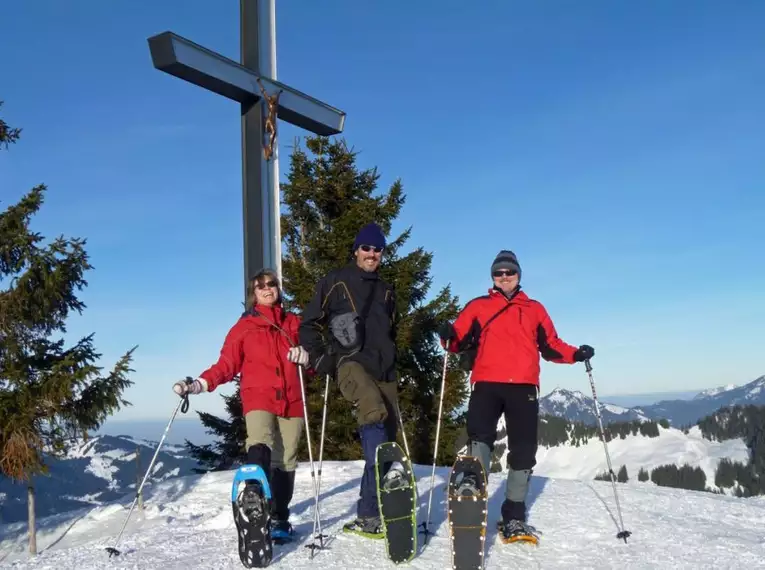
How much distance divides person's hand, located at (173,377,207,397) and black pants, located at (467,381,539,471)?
2.05 m

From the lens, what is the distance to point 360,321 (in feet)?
16.3

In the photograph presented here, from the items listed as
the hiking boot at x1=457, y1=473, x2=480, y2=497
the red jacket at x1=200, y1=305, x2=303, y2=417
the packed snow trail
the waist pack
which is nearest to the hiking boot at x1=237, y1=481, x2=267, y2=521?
the packed snow trail

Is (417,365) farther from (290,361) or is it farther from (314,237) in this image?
(290,361)

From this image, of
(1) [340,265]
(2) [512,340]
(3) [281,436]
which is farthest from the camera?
(1) [340,265]

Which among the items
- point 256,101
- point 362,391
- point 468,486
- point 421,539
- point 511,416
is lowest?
point 421,539

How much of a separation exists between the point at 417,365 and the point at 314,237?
3.75 meters

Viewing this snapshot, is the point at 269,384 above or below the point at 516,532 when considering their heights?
above

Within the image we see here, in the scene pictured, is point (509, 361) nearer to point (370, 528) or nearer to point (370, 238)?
point (370, 238)

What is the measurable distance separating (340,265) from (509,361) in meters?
9.56

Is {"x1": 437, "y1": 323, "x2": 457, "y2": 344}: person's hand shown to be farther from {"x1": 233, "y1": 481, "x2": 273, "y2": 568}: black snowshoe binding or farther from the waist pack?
{"x1": 233, "y1": 481, "x2": 273, "y2": 568}: black snowshoe binding

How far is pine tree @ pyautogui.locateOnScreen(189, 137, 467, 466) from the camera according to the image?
13.7 m

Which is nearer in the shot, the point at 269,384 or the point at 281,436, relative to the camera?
the point at 269,384

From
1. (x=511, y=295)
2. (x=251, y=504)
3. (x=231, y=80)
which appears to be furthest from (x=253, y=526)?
(x=231, y=80)

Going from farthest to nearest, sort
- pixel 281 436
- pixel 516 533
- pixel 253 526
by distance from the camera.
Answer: pixel 281 436 → pixel 516 533 → pixel 253 526
